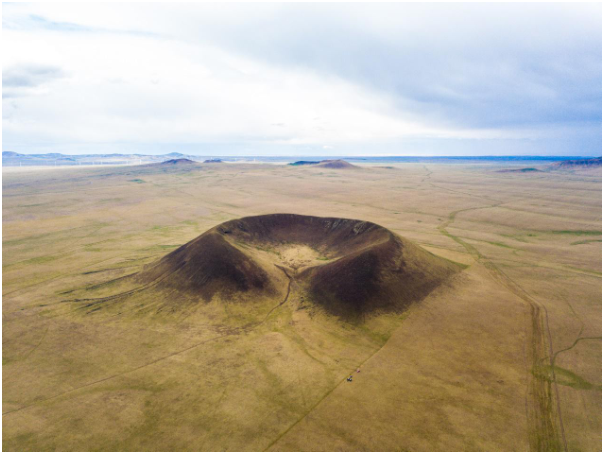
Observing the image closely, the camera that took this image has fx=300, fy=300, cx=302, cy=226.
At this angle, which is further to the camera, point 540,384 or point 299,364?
point 299,364

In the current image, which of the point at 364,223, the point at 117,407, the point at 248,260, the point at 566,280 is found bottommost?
the point at 117,407

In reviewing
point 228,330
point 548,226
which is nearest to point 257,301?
point 228,330

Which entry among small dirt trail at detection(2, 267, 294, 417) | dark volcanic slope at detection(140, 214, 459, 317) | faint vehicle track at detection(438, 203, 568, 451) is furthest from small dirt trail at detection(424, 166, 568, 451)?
small dirt trail at detection(2, 267, 294, 417)

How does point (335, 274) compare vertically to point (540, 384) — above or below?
above

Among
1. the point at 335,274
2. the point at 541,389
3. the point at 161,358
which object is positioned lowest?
the point at 161,358

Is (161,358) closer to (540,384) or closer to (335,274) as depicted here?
(335,274)

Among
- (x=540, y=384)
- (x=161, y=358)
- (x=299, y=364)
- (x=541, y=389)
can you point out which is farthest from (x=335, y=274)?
(x=541, y=389)

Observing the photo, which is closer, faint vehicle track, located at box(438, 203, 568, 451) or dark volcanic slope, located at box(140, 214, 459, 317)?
faint vehicle track, located at box(438, 203, 568, 451)

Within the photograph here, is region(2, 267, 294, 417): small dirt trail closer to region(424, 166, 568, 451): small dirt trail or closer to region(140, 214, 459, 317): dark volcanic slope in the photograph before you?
region(140, 214, 459, 317): dark volcanic slope

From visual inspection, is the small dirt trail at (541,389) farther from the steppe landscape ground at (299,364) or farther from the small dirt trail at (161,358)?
the small dirt trail at (161,358)

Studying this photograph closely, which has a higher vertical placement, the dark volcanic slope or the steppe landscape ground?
the dark volcanic slope

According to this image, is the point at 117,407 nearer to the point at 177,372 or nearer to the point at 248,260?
the point at 177,372
